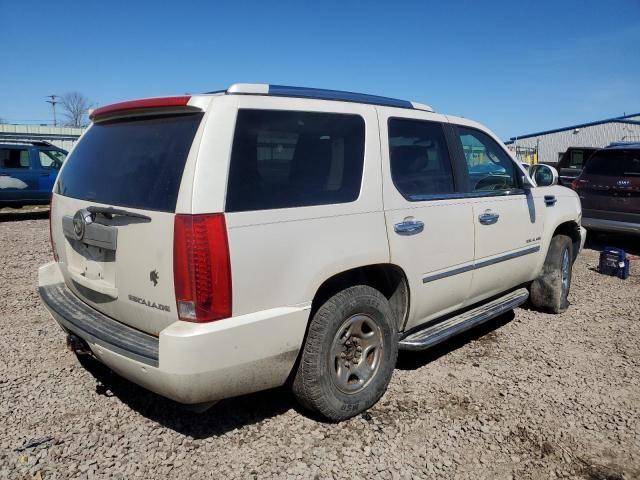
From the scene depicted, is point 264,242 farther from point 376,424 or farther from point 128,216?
point 376,424

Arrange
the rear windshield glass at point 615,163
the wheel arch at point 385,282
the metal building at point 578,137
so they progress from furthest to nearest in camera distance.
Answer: the metal building at point 578,137 → the rear windshield glass at point 615,163 → the wheel arch at point 385,282

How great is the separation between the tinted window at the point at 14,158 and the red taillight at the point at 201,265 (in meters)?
12.2

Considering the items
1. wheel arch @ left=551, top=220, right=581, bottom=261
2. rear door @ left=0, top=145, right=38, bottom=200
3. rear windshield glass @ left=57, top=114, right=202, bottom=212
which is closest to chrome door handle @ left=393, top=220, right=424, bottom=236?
rear windshield glass @ left=57, top=114, right=202, bottom=212

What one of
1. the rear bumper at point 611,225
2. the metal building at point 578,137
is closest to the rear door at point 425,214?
the rear bumper at point 611,225

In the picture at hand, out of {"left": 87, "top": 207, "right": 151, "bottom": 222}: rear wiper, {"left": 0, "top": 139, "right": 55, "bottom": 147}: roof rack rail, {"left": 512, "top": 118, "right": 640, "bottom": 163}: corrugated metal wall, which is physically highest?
{"left": 512, "top": 118, "right": 640, "bottom": 163}: corrugated metal wall

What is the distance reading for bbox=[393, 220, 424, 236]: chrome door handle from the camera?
123 inches

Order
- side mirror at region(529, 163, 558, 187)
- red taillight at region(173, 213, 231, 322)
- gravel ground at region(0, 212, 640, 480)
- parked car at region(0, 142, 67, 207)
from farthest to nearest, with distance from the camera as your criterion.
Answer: parked car at region(0, 142, 67, 207) < side mirror at region(529, 163, 558, 187) < gravel ground at region(0, 212, 640, 480) < red taillight at region(173, 213, 231, 322)

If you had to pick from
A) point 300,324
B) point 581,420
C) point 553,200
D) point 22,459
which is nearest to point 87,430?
point 22,459

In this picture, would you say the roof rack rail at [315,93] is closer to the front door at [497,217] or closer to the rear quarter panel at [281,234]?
the rear quarter panel at [281,234]

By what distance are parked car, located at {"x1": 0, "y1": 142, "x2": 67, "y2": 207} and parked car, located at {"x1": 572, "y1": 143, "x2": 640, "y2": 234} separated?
1204 centimetres

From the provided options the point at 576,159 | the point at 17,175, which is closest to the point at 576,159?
the point at 576,159

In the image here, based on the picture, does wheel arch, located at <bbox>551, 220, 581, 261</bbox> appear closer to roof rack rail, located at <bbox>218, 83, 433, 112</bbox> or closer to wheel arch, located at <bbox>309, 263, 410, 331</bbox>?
roof rack rail, located at <bbox>218, 83, 433, 112</bbox>

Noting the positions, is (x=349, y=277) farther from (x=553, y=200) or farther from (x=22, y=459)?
(x=553, y=200)

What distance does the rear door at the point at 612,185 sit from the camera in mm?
8008
